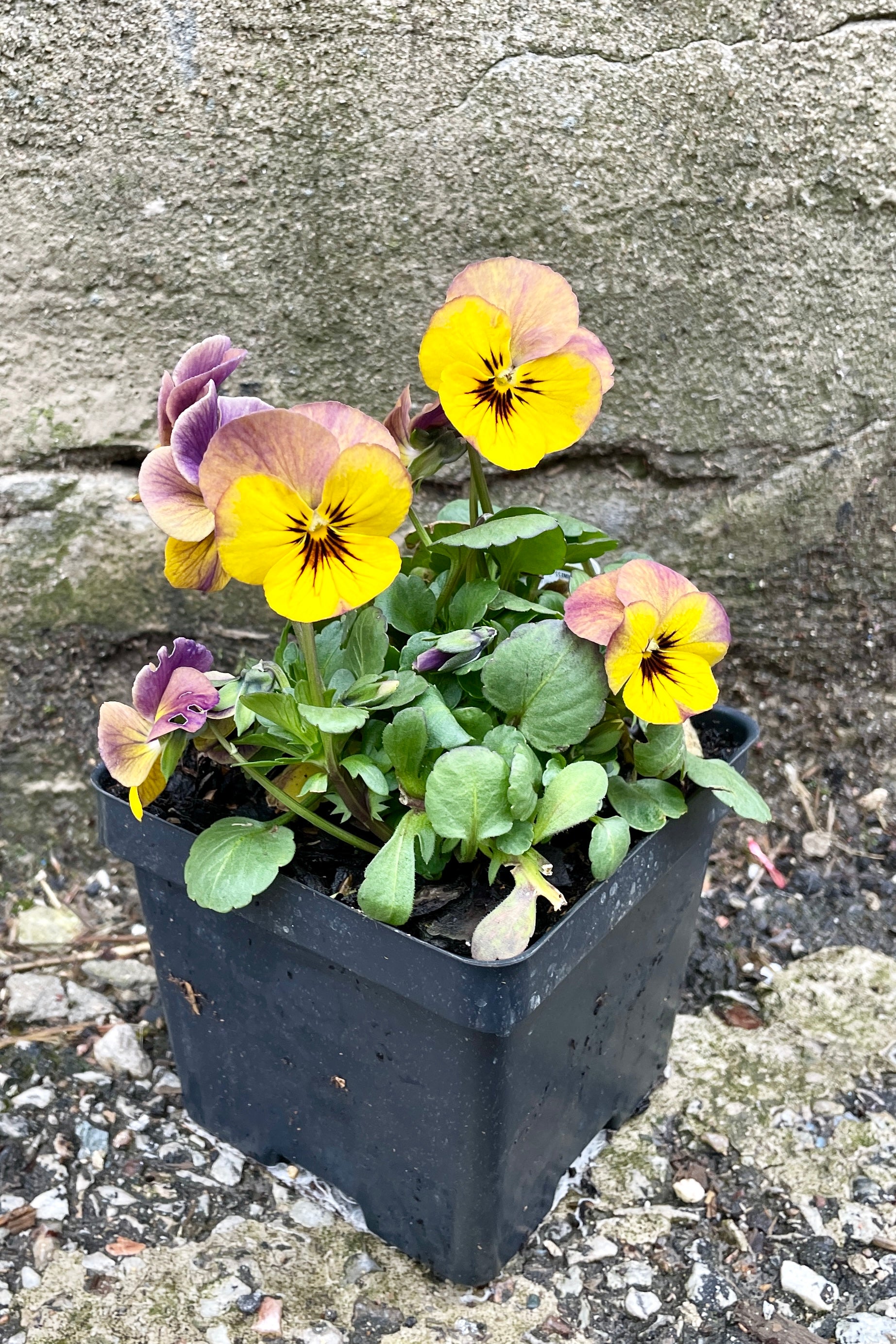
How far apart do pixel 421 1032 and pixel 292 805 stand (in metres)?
0.22

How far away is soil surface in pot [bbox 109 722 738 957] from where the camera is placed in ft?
2.97

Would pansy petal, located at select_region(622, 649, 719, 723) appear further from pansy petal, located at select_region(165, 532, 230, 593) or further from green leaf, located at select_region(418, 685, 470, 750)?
pansy petal, located at select_region(165, 532, 230, 593)

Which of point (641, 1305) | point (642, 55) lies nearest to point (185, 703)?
point (641, 1305)

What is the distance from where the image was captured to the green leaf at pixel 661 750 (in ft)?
3.15

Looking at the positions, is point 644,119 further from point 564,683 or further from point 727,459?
point 564,683

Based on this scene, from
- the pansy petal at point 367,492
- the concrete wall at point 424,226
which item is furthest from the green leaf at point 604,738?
the concrete wall at point 424,226

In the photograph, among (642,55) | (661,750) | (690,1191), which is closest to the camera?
(661,750)

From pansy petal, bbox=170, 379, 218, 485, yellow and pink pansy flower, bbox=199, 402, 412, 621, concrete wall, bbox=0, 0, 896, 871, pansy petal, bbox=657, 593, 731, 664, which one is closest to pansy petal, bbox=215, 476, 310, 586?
yellow and pink pansy flower, bbox=199, 402, 412, 621

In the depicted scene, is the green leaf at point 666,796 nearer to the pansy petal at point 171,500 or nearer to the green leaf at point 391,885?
the green leaf at point 391,885

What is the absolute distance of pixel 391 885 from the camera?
851 millimetres

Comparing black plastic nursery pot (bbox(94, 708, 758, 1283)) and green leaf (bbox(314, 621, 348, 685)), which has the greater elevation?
green leaf (bbox(314, 621, 348, 685))

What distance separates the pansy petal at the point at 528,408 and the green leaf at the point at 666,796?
0.31m

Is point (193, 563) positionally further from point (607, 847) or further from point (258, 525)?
point (607, 847)

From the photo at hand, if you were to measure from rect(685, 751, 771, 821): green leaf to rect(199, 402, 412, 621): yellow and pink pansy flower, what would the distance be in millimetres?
363
